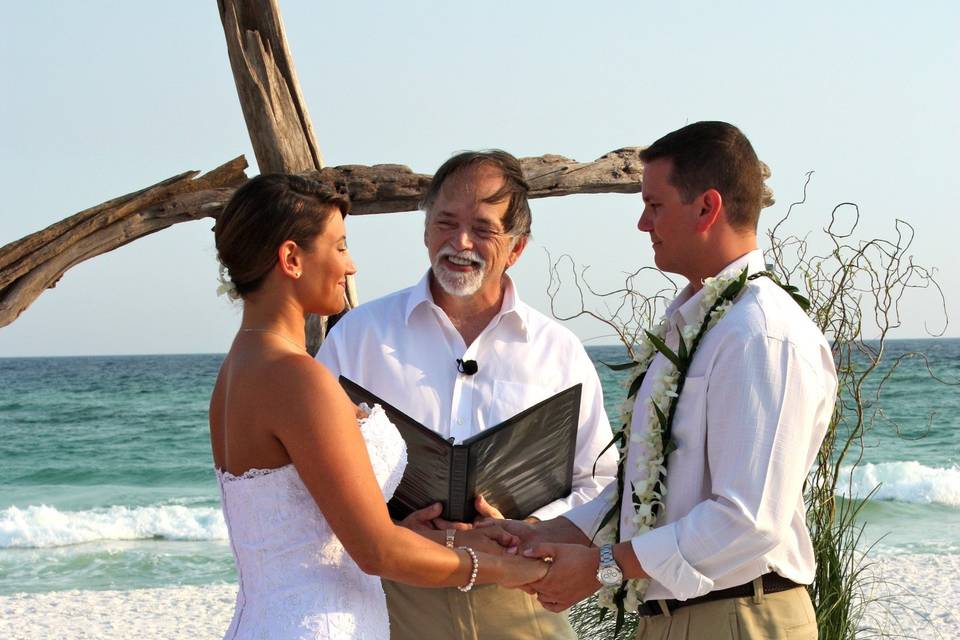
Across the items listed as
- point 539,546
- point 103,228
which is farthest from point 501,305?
point 103,228

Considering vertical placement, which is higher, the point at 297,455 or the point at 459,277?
the point at 459,277

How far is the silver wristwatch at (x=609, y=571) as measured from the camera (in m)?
2.53

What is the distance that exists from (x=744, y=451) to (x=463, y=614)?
116 cm

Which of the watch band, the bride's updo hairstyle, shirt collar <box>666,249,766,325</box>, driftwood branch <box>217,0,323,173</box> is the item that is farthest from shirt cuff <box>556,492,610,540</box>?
driftwood branch <box>217,0,323,173</box>

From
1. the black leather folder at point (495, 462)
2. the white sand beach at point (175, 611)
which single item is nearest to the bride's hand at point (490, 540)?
the black leather folder at point (495, 462)

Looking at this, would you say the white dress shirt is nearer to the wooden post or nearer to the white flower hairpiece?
the white flower hairpiece

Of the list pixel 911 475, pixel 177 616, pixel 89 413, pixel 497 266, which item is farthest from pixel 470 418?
pixel 89 413

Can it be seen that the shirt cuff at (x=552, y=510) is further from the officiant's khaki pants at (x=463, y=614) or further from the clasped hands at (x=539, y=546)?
the officiant's khaki pants at (x=463, y=614)

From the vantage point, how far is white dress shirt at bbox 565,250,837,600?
7.42 feet

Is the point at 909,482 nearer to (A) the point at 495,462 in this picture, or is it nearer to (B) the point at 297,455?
(A) the point at 495,462

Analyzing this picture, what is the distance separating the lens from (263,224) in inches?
93.7

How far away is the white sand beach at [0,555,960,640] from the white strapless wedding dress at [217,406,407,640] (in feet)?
22.1

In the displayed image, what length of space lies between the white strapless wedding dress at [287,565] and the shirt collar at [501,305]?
117 centimetres

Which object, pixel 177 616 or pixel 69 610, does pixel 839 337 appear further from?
pixel 69 610
